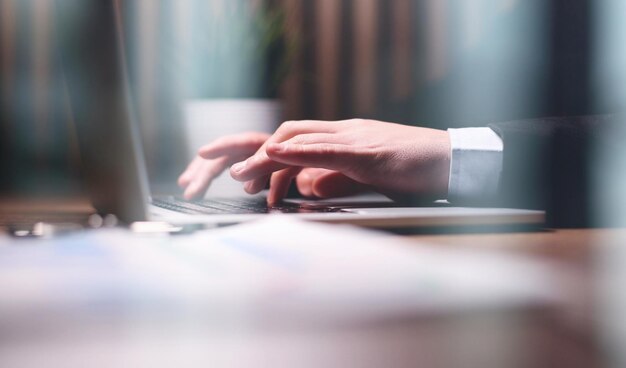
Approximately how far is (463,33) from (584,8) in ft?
4.35

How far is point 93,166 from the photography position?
0.62m

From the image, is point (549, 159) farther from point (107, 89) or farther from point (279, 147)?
point (107, 89)

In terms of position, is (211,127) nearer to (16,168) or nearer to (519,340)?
(16,168)

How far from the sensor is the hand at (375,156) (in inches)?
27.9

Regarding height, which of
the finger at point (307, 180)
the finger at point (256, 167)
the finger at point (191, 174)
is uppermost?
the finger at point (256, 167)

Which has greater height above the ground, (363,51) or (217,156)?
(363,51)

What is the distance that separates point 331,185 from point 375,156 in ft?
0.52

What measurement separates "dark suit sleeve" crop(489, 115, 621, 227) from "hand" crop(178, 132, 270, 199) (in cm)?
39

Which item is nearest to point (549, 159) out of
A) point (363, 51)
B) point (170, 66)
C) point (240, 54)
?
point (240, 54)

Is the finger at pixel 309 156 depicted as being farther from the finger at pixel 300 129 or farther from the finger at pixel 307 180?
the finger at pixel 307 180

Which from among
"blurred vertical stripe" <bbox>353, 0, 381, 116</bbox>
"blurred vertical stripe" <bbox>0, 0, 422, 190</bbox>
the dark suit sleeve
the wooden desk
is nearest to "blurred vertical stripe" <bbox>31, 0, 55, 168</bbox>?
"blurred vertical stripe" <bbox>0, 0, 422, 190</bbox>

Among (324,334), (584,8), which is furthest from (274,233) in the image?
(584,8)

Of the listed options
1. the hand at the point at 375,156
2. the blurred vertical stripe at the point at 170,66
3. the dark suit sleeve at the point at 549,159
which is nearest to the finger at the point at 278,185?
the hand at the point at 375,156

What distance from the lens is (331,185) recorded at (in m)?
0.88
